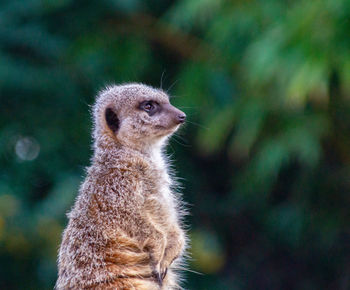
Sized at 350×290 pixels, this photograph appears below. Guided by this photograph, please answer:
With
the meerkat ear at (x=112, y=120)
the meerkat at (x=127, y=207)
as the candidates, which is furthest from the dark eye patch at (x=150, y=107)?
the meerkat ear at (x=112, y=120)

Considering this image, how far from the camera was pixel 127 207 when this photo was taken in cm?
317

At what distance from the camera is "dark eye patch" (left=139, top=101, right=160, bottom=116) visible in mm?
3482

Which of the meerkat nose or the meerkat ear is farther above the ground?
the meerkat nose

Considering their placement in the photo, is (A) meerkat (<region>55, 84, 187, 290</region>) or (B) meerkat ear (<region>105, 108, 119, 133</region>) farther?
(B) meerkat ear (<region>105, 108, 119, 133</region>)

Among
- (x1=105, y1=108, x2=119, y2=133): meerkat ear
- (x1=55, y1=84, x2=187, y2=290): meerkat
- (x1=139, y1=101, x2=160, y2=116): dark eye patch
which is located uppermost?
(x1=139, y1=101, x2=160, y2=116): dark eye patch

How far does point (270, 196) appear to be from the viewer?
7.46 metres

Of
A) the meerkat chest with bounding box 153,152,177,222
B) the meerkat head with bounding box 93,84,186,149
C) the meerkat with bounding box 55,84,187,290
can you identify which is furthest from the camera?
the meerkat head with bounding box 93,84,186,149

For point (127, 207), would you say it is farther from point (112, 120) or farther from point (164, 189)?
point (112, 120)

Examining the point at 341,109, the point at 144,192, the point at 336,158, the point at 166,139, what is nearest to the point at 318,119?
the point at 341,109

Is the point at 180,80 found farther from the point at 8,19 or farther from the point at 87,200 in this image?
the point at 87,200

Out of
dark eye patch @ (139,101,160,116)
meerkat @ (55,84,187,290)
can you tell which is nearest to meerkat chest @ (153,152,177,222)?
meerkat @ (55,84,187,290)

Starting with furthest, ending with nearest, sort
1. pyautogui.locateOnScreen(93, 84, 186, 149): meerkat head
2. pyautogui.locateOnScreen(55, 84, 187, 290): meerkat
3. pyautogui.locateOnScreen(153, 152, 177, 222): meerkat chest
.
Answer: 1. pyautogui.locateOnScreen(93, 84, 186, 149): meerkat head
2. pyautogui.locateOnScreen(153, 152, 177, 222): meerkat chest
3. pyautogui.locateOnScreen(55, 84, 187, 290): meerkat

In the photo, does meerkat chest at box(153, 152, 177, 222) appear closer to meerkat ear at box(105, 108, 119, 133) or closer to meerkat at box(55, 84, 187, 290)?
meerkat at box(55, 84, 187, 290)

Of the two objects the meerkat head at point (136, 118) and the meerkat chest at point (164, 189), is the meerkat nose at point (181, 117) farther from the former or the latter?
the meerkat chest at point (164, 189)
